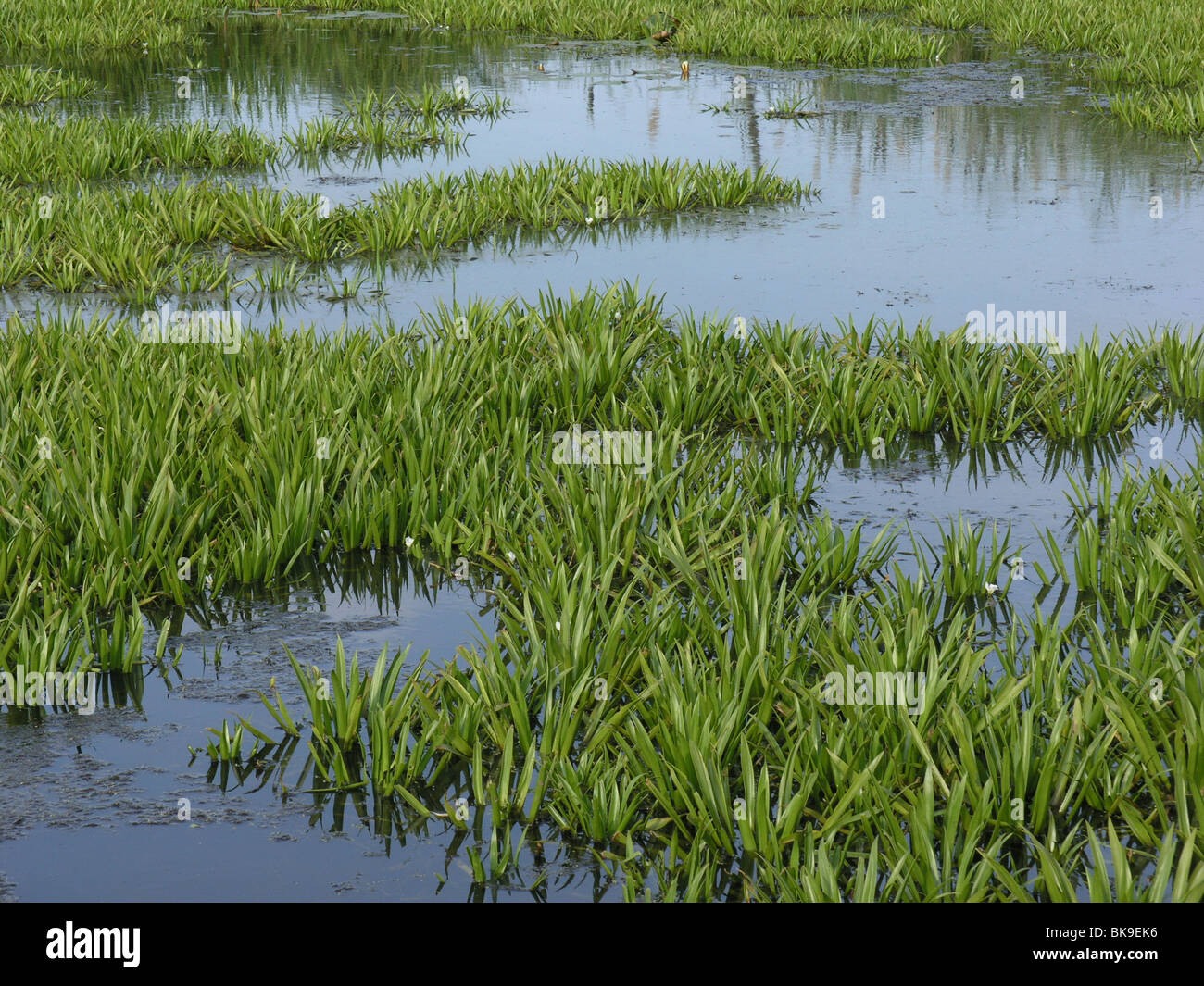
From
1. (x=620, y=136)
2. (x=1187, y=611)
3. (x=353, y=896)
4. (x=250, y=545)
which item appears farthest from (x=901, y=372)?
(x=620, y=136)

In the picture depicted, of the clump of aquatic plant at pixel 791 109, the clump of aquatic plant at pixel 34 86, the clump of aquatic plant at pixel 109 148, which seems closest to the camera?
Result: the clump of aquatic plant at pixel 109 148

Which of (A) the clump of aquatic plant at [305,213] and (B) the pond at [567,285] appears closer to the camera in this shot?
(B) the pond at [567,285]

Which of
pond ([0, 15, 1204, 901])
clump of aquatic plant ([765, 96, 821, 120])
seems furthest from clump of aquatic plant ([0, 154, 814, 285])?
clump of aquatic plant ([765, 96, 821, 120])

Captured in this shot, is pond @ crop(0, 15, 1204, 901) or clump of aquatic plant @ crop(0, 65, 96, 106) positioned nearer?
pond @ crop(0, 15, 1204, 901)

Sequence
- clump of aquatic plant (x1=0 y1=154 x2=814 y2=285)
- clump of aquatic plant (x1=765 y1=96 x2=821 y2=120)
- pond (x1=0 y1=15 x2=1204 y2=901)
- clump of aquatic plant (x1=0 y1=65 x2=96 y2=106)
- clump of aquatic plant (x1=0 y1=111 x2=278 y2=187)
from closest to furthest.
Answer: pond (x1=0 y1=15 x2=1204 y2=901) → clump of aquatic plant (x1=0 y1=154 x2=814 y2=285) → clump of aquatic plant (x1=0 y1=111 x2=278 y2=187) → clump of aquatic plant (x1=0 y1=65 x2=96 y2=106) → clump of aquatic plant (x1=765 y1=96 x2=821 y2=120)

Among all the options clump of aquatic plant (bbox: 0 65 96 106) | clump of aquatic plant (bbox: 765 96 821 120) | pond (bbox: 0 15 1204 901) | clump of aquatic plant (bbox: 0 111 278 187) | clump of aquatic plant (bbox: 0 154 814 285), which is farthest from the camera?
clump of aquatic plant (bbox: 765 96 821 120)

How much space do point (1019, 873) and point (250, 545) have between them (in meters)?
2.26

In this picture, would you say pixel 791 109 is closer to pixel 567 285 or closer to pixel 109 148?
pixel 567 285

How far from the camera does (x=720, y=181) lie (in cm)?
786

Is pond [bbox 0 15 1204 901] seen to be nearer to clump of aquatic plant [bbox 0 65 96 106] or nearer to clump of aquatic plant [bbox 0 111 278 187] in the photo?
clump of aquatic plant [bbox 0 65 96 106]

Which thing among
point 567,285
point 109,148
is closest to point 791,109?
point 567,285

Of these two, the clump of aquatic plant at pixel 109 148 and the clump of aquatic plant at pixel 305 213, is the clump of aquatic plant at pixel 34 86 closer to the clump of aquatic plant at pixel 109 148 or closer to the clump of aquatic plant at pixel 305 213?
the clump of aquatic plant at pixel 109 148

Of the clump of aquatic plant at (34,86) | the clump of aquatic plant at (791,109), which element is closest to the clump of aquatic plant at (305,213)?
the clump of aquatic plant at (791,109)

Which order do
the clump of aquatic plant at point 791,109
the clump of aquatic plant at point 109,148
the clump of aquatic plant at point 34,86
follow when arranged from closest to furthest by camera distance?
the clump of aquatic plant at point 109,148
the clump of aquatic plant at point 34,86
the clump of aquatic plant at point 791,109
